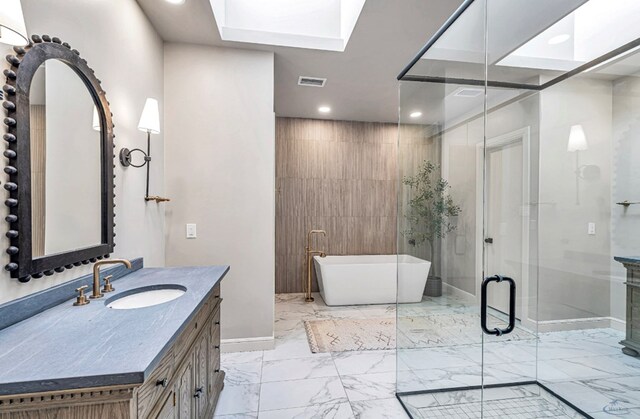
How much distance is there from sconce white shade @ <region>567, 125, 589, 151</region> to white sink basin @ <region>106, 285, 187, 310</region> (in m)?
2.83

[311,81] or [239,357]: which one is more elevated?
[311,81]

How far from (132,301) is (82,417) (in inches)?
32.9

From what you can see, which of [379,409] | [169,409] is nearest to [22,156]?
[169,409]

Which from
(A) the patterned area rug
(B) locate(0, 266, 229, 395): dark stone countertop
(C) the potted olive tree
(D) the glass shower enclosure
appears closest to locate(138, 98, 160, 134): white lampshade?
(B) locate(0, 266, 229, 395): dark stone countertop

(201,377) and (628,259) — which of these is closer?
(201,377)

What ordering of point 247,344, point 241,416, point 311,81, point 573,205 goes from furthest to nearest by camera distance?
point 311,81, point 247,344, point 573,205, point 241,416

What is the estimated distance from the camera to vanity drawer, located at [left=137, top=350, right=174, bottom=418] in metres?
0.86

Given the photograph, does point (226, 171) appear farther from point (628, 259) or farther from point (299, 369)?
point (628, 259)

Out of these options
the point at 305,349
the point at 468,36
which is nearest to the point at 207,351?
the point at 305,349

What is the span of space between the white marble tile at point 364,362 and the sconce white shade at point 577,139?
7.16 ft

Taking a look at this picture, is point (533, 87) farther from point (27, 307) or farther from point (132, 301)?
point (27, 307)

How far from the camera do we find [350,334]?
120 inches

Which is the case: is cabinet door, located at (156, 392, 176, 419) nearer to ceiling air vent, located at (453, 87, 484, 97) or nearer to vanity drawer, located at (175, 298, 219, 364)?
vanity drawer, located at (175, 298, 219, 364)

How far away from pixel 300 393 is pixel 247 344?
81 cm
